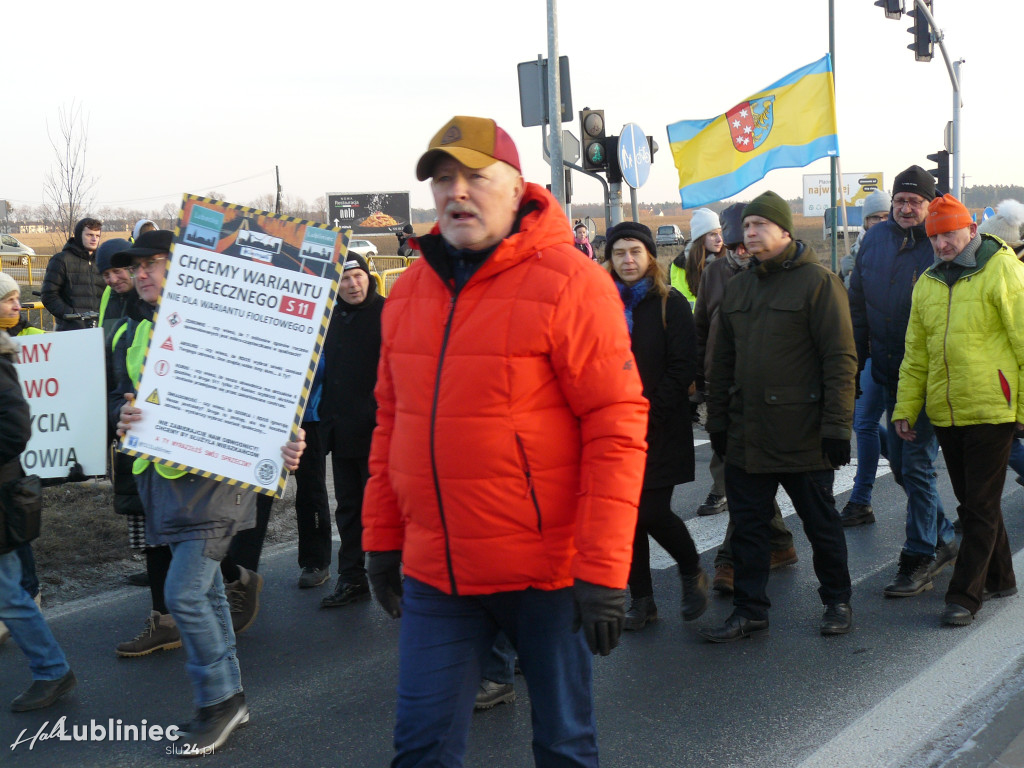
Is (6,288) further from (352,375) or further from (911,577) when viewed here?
(911,577)

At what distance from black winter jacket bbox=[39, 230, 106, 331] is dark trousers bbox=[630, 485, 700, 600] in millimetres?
6098

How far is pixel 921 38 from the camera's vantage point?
1661 centimetres

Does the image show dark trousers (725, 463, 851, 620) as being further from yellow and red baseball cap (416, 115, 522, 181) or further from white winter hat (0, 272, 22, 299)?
white winter hat (0, 272, 22, 299)

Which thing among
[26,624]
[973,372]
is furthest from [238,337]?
[973,372]

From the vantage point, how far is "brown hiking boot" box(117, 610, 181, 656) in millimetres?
4934

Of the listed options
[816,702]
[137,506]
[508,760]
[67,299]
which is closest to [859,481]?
[816,702]

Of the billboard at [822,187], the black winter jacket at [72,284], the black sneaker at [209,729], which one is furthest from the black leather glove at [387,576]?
the billboard at [822,187]

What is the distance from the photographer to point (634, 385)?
263cm

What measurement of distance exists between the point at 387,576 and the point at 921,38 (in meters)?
16.5

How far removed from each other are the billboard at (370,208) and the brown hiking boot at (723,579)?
79427 mm

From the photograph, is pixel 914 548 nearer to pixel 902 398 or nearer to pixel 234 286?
pixel 902 398

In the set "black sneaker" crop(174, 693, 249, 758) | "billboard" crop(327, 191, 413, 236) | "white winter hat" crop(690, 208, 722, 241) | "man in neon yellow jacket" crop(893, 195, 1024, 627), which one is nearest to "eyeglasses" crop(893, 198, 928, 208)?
"man in neon yellow jacket" crop(893, 195, 1024, 627)

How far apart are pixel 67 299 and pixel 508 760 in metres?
7.14

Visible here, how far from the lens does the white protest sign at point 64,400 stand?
5.36 m
